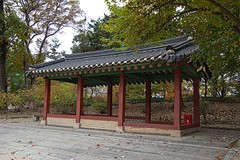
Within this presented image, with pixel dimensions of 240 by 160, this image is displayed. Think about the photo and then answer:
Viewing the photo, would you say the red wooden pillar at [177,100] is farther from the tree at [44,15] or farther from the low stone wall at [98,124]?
the tree at [44,15]

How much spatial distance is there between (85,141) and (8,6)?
17.3 meters

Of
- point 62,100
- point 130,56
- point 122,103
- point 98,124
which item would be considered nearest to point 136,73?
point 130,56

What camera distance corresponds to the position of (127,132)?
8.95 metres

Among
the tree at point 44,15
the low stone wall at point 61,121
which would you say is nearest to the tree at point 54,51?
the tree at point 44,15

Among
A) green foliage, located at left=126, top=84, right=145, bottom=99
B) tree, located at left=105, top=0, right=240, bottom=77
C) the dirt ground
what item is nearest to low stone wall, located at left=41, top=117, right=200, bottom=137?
tree, located at left=105, top=0, right=240, bottom=77

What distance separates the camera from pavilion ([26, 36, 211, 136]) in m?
7.93

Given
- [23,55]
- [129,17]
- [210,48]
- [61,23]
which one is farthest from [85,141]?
[61,23]

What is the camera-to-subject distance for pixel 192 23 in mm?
6375

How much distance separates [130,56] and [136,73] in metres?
0.92

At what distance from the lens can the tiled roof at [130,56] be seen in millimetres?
7527

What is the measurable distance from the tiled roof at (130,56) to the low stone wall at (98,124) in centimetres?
229

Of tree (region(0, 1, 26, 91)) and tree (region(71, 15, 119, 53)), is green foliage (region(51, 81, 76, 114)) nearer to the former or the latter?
tree (region(0, 1, 26, 91))

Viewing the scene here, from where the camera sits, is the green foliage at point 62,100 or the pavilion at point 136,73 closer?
the pavilion at point 136,73

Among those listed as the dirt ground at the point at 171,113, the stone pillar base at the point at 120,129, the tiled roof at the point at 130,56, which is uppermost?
the tiled roof at the point at 130,56
